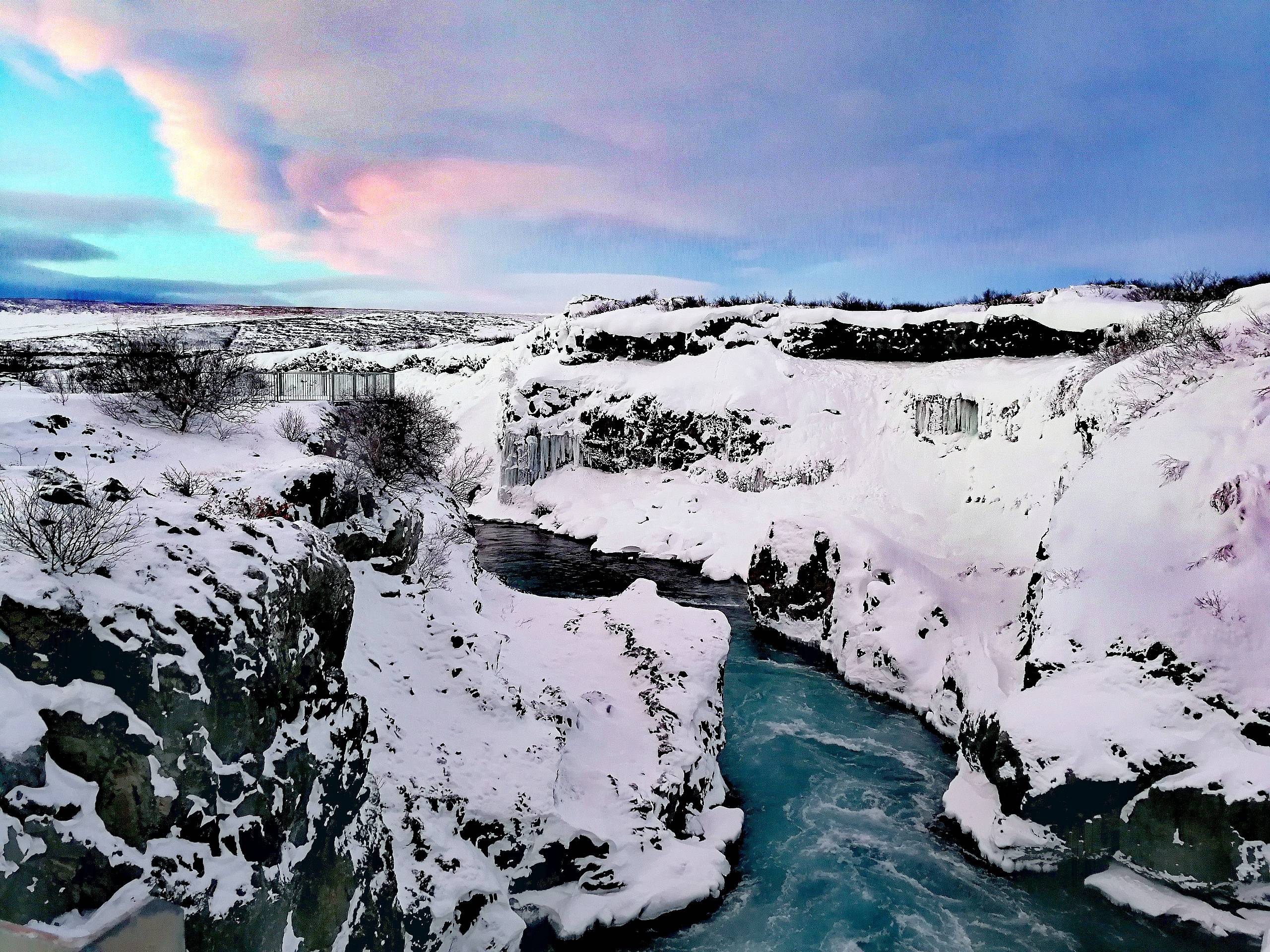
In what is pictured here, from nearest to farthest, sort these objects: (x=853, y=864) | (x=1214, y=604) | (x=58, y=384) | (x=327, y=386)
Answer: (x=1214, y=604)
(x=853, y=864)
(x=58, y=384)
(x=327, y=386)

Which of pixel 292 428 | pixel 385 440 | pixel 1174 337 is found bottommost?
pixel 385 440

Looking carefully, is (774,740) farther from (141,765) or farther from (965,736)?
(141,765)

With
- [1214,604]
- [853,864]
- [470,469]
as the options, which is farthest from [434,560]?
[470,469]

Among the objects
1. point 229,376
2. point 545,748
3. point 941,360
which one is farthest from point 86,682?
point 941,360

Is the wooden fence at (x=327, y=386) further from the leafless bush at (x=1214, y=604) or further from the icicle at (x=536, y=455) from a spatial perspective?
the leafless bush at (x=1214, y=604)

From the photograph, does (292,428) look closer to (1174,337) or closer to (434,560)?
(434,560)

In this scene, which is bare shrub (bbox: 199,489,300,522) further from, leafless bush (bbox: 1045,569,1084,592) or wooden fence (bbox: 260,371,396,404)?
leafless bush (bbox: 1045,569,1084,592)
